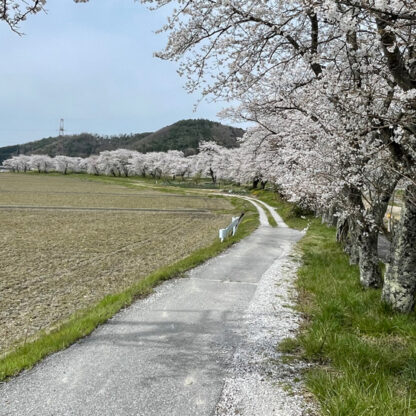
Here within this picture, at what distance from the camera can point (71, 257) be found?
1348 cm

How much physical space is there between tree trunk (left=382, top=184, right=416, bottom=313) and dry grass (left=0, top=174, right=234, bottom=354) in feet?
24.0

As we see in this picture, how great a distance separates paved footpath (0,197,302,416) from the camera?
3.99 meters

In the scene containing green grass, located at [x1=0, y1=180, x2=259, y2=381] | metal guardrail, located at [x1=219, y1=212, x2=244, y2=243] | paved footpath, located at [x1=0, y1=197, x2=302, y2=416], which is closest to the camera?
paved footpath, located at [x1=0, y1=197, x2=302, y2=416]

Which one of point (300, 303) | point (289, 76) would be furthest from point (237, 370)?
point (289, 76)

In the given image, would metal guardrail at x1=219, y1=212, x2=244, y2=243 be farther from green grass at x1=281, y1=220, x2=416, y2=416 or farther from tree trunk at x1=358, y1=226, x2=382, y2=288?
tree trunk at x1=358, y1=226, x2=382, y2=288

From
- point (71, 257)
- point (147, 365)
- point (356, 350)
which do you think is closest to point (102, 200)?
point (71, 257)

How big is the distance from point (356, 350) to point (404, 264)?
231 centimetres

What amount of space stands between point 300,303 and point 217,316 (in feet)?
7.59

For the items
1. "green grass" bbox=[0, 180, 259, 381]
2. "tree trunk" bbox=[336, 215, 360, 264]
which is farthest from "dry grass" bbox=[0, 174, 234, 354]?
"tree trunk" bbox=[336, 215, 360, 264]

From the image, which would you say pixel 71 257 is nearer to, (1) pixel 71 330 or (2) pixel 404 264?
(1) pixel 71 330

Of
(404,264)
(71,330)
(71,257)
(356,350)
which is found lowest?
(71,257)

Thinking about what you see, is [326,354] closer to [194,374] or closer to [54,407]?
[194,374]

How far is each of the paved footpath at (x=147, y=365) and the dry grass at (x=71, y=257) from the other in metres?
2.16

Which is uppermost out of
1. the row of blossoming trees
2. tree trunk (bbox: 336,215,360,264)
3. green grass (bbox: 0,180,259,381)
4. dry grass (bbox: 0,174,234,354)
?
the row of blossoming trees
